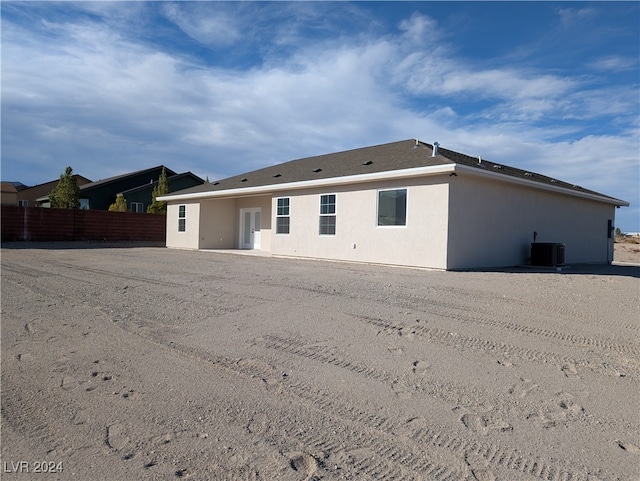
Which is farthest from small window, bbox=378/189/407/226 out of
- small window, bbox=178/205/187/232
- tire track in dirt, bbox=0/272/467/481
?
small window, bbox=178/205/187/232

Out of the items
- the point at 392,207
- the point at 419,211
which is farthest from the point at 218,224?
the point at 419,211

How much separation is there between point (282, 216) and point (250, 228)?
16.1 feet

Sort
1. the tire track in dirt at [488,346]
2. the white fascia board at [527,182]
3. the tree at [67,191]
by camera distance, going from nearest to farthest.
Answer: the tire track in dirt at [488,346]
the white fascia board at [527,182]
the tree at [67,191]

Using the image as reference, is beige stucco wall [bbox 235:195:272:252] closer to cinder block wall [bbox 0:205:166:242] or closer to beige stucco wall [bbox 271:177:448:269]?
beige stucco wall [bbox 271:177:448:269]

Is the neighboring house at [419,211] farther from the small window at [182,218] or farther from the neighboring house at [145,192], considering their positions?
the neighboring house at [145,192]

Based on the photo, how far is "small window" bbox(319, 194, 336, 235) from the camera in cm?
1598

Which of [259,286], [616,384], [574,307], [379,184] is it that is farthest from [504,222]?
[616,384]

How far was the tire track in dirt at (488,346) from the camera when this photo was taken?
447 cm

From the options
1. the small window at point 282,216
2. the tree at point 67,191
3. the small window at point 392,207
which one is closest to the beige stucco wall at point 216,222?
the small window at point 282,216

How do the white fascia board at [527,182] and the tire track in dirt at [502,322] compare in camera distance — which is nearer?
the tire track in dirt at [502,322]

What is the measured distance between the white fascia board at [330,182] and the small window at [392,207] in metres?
0.50

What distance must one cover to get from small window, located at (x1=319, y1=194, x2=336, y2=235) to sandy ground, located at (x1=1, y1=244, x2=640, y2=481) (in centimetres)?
841

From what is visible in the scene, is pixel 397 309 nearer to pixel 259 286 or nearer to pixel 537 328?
pixel 537 328

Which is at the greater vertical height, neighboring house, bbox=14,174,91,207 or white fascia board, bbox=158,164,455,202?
neighboring house, bbox=14,174,91,207
